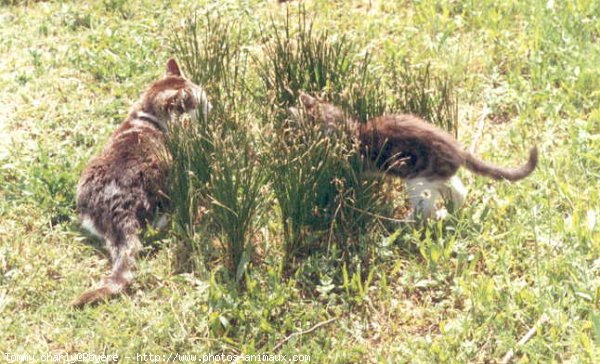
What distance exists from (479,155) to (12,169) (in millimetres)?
3440

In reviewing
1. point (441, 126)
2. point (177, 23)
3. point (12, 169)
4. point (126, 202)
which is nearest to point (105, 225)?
point (126, 202)

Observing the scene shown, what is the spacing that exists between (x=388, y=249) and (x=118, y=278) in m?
1.68

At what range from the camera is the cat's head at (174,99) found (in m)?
6.54

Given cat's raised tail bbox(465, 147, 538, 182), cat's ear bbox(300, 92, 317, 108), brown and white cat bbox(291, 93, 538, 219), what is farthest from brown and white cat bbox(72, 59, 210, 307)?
cat's raised tail bbox(465, 147, 538, 182)

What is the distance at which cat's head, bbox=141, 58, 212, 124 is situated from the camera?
6539 mm

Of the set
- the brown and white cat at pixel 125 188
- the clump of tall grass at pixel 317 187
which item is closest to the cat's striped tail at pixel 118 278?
the brown and white cat at pixel 125 188

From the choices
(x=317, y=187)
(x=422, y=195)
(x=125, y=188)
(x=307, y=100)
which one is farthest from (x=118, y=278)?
(x=422, y=195)

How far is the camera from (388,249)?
5.62 metres

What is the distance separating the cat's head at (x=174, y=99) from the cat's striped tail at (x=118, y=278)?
3.77 ft

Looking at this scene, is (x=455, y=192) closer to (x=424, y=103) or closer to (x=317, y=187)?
(x=424, y=103)

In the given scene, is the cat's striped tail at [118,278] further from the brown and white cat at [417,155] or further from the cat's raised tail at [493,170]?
the cat's raised tail at [493,170]

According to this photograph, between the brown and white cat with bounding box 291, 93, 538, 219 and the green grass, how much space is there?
21 cm

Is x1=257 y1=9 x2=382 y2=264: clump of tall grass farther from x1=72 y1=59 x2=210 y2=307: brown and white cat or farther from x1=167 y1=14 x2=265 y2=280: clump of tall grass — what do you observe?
x1=72 y1=59 x2=210 y2=307: brown and white cat

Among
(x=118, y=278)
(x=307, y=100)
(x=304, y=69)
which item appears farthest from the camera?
(x=304, y=69)
